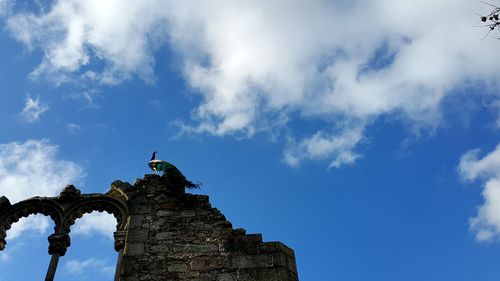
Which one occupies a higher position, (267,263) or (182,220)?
(182,220)

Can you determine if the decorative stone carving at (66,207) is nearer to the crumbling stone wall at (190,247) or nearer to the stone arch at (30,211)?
the stone arch at (30,211)

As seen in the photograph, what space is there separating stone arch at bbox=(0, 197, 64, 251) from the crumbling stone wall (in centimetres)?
120

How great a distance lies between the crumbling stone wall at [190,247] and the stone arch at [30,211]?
1.20 m

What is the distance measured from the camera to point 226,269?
6461 mm

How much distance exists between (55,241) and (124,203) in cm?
115

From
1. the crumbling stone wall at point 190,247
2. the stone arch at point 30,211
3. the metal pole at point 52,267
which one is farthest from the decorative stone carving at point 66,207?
the metal pole at point 52,267

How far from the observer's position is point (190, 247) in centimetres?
669

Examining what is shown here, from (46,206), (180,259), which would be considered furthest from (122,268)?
(46,206)

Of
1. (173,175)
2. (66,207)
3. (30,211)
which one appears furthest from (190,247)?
(30,211)

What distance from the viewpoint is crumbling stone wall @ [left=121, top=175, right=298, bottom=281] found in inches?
252

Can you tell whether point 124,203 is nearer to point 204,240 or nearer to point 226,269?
point 204,240

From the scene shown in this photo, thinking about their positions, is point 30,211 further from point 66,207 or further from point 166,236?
point 166,236

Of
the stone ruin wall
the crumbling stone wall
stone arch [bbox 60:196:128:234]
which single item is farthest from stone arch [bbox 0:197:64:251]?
the crumbling stone wall

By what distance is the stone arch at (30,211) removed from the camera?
734cm
